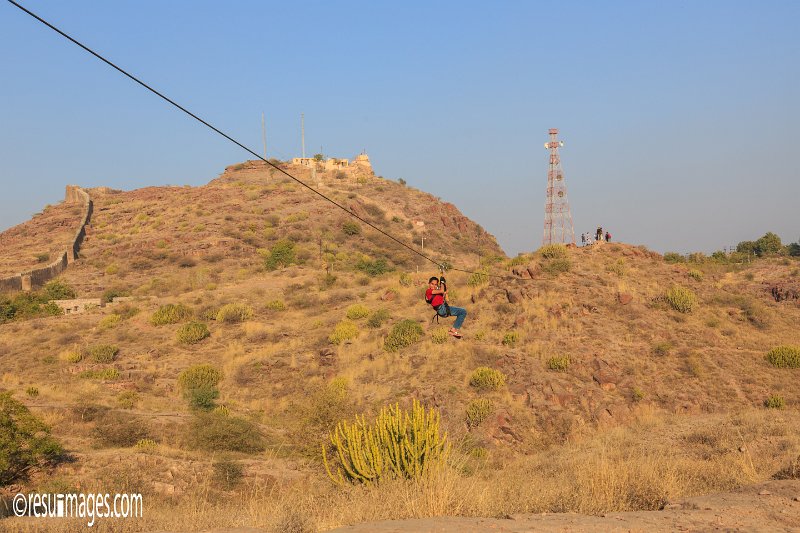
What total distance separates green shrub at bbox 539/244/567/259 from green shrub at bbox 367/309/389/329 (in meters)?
9.04

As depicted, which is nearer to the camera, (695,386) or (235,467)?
(235,467)

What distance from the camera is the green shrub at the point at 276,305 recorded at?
40688mm

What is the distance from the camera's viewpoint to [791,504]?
10.8 meters

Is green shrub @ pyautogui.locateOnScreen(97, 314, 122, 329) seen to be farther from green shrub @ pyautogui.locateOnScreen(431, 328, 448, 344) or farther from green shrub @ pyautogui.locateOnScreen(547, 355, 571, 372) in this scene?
green shrub @ pyautogui.locateOnScreen(547, 355, 571, 372)

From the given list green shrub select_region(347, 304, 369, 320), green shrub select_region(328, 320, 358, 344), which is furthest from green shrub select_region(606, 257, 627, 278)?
green shrub select_region(328, 320, 358, 344)

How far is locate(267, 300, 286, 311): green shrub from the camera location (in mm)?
40688

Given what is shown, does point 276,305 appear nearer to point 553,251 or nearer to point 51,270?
point 553,251

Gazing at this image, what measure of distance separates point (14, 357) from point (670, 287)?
32.8m

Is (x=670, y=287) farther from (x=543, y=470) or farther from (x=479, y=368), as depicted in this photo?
(x=543, y=470)

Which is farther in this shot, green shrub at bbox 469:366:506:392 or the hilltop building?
the hilltop building

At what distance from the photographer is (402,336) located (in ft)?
101

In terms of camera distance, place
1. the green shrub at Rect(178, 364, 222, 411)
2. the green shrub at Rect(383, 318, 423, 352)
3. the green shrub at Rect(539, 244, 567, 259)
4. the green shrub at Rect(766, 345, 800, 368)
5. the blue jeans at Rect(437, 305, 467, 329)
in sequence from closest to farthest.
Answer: the blue jeans at Rect(437, 305, 467, 329) → the green shrub at Rect(766, 345, 800, 368) → the green shrub at Rect(178, 364, 222, 411) → the green shrub at Rect(383, 318, 423, 352) → the green shrub at Rect(539, 244, 567, 259)

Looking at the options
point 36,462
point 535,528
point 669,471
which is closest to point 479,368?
point 669,471

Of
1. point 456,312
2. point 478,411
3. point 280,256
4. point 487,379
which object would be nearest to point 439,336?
point 487,379
